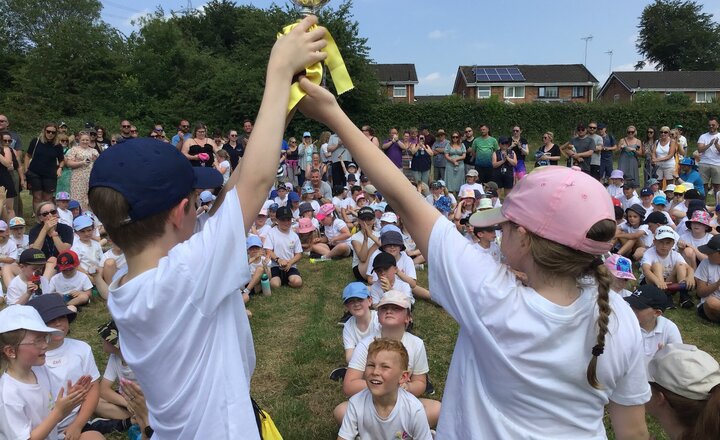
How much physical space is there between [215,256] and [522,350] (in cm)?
81

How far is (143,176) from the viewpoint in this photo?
4.47 ft

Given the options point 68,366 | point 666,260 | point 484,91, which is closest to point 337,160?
point 666,260

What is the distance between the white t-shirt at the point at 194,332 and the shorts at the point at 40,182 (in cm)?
1080

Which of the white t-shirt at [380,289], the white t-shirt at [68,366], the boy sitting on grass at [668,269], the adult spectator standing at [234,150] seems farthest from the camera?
the adult spectator standing at [234,150]

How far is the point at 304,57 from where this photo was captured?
153 centimetres

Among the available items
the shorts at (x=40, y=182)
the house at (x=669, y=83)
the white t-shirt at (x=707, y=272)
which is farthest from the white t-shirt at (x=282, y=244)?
the house at (x=669, y=83)

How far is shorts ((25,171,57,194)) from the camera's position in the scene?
34.5 feet

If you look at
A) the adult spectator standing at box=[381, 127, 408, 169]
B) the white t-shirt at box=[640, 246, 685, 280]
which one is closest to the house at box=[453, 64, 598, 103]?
the adult spectator standing at box=[381, 127, 408, 169]

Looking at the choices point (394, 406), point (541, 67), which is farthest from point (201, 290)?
point (541, 67)

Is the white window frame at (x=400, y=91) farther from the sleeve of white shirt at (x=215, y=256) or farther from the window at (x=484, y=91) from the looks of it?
the sleeve of white shirt at (x=215, y=256)

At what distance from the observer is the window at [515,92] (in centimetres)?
5550

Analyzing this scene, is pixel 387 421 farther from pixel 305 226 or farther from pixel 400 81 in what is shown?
pixel 400 81

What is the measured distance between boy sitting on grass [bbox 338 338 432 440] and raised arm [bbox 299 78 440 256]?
228 centimetres

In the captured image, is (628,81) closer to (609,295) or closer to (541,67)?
(541,67)
